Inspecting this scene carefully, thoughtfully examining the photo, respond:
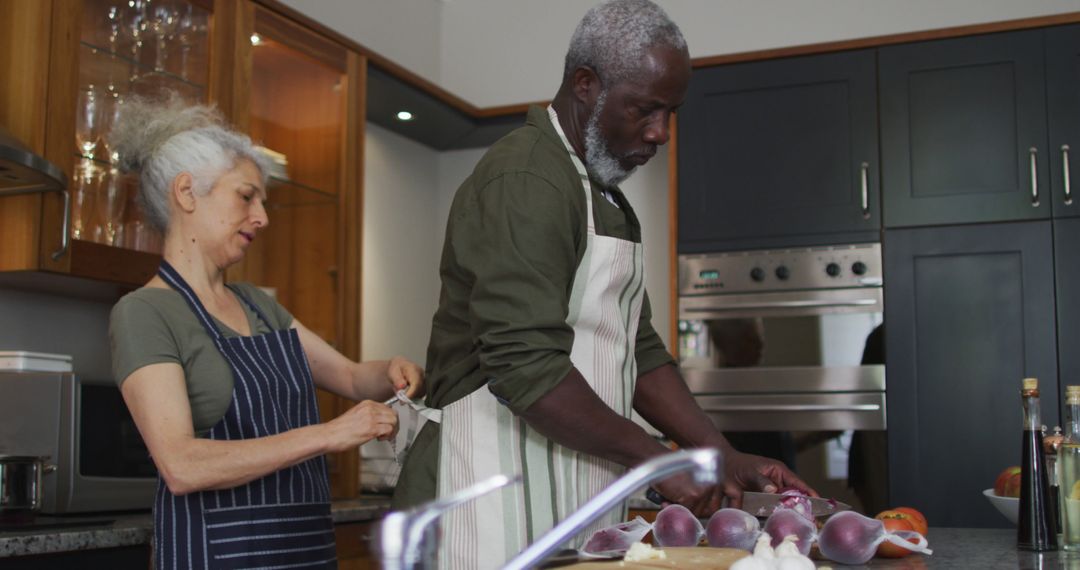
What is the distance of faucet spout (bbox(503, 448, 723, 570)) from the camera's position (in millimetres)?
653

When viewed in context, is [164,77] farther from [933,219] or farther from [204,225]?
[933,219]

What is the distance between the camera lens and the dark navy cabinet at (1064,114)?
125 inches

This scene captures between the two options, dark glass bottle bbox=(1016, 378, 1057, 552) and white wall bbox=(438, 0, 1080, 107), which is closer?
dark glass bottle bbox=(1016, 378, 1057, 552)

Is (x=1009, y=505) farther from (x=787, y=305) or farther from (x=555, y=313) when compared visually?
(x=787, y=305)

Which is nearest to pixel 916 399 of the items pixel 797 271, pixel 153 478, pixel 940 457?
pixel 940 457

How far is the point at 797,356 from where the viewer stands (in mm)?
3361

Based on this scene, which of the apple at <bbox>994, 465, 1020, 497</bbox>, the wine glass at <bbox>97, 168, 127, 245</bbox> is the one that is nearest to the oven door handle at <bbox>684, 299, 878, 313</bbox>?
the apple at <bbox>994, 465, 1020, 497</bbox>

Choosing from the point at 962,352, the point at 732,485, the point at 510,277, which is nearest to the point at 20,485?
the point at 510,277

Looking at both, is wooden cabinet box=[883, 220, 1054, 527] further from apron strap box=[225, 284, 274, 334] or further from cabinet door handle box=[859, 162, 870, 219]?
apron strap box=[225, 284, 274, 334]

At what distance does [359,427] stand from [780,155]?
2.28m

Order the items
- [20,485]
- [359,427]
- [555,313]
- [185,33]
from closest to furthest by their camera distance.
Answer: [555,313], [359,427], [20,485], [185,33]

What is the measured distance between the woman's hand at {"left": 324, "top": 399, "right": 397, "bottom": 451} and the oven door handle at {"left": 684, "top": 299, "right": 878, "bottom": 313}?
2.10m

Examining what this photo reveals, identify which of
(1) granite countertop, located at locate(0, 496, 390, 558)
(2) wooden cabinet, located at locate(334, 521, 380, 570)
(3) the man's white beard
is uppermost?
(3) the man's white beard

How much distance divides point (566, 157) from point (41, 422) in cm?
129
